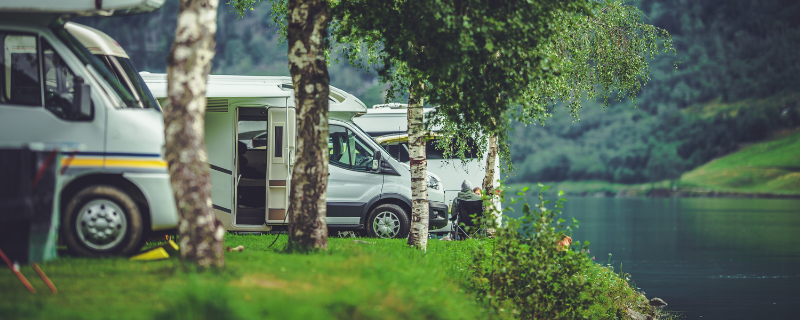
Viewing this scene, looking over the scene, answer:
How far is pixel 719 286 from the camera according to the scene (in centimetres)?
2292

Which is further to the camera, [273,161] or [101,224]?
[273,161]

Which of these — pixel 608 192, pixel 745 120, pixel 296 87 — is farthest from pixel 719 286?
pixel 745 120

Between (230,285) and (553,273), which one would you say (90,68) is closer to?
(230,285)

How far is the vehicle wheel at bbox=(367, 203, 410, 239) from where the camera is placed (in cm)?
1423

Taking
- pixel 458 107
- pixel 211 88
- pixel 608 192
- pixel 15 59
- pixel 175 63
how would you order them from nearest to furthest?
1. pixel 175 63
2. pixel 15 59
3. pixel 458 107
4. pixel 211 88
5. pixel 608 192

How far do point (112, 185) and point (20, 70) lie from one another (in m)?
1.65

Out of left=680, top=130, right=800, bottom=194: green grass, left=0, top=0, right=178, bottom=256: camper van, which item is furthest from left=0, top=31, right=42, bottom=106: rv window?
left=680, top=130, right=800, bottom=194: green grass

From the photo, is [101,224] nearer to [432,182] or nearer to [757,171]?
[432,182]

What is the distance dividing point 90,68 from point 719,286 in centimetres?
2153

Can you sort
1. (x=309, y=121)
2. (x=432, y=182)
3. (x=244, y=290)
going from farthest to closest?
(x=432, y=182), (x=309, y=121), (x=244, y=290)

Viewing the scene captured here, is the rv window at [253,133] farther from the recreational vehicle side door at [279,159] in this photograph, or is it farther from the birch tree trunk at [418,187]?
the birch tree trunk at [418,187]

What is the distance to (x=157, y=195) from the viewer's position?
745 cm

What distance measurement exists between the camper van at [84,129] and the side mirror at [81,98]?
0.03 feet

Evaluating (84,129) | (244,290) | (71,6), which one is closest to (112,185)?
(84,129)
